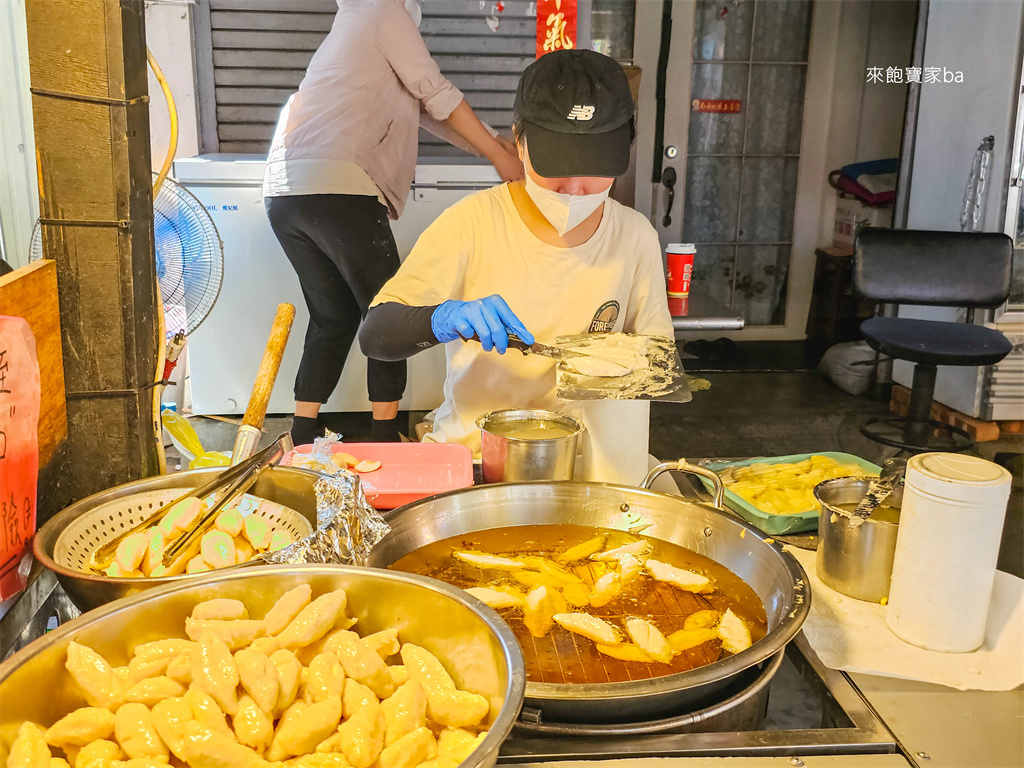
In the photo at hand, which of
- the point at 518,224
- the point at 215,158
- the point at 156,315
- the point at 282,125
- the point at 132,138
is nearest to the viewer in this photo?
the point at 132,138

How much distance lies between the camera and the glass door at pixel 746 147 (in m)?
5.27

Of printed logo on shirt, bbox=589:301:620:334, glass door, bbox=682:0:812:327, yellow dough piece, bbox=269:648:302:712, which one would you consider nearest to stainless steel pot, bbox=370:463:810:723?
yellow dough piece, bbox=269:648:302:712

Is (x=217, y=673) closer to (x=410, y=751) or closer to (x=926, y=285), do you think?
(x=410, y=751)

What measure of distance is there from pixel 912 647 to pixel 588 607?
0.46m

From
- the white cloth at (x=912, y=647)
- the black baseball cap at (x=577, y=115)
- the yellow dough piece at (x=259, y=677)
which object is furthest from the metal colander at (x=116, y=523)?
the black baseball cap at (x=577, y=115)

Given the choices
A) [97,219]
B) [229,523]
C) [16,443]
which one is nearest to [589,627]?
[229,523]

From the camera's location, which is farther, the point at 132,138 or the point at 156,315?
the point at 156,315

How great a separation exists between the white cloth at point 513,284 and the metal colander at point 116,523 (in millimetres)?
822

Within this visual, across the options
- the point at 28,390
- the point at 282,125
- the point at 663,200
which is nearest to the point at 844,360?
the point at 663,200

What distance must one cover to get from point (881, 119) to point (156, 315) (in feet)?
17.7

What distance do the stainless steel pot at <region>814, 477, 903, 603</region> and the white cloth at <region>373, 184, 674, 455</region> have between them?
31.0 inches

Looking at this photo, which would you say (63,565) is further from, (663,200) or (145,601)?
(663,200)

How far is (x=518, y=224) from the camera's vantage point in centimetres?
204

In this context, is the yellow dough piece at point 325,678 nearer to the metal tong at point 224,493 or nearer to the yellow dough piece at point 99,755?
the yellow dough piece at point 99,755
